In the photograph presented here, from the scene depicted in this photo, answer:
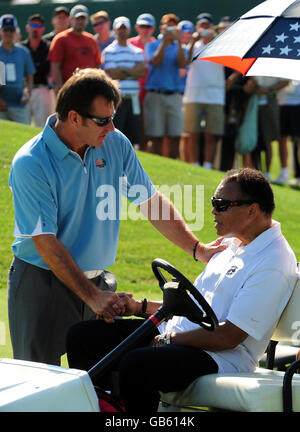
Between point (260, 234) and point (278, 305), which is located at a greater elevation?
point (260, 234)

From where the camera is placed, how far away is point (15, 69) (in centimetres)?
1278

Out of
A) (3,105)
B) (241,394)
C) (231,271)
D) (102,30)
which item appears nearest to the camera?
(241,394)

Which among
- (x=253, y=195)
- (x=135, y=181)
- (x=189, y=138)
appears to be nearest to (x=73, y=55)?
(x=189, y=138)

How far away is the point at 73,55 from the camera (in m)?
12.3

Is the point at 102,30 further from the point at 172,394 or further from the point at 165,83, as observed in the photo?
the point at 172,394

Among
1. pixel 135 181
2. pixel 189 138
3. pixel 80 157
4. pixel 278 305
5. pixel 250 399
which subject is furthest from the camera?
pixel 189 138

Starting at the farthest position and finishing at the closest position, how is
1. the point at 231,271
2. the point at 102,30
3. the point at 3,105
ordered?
the point at 102,30, the point at 3,105, the point at 231,271

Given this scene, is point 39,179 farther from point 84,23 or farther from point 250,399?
point 84,23

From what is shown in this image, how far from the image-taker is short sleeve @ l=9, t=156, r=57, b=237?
4.25 m

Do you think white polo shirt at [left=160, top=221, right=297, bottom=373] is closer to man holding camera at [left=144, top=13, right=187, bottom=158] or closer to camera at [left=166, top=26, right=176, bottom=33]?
camera at [left=166, top=26, right=176, bottom=33]

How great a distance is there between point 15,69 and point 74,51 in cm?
109

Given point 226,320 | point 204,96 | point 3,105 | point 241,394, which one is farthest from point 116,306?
point 3,105

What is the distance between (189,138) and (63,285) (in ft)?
30.9

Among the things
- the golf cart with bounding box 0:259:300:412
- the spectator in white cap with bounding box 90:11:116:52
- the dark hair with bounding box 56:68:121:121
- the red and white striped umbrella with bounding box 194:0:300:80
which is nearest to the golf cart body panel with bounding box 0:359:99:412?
the golf cart with bounding box 0:259:300:412
